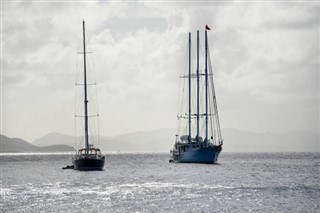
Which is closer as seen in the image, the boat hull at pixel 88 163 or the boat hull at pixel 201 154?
the boat hull at pixel 88 163

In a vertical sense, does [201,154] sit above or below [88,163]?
above

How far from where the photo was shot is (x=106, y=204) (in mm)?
60719

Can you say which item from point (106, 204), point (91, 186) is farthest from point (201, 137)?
point (106, 204)

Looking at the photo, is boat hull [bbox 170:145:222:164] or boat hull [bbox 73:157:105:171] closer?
boat hull [bbox 73:157:105:171]

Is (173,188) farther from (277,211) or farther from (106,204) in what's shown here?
(277,211)

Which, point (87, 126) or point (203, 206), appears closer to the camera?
point (203, 206)

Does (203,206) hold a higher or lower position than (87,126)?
lower

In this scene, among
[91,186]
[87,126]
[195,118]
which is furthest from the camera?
[195,118]

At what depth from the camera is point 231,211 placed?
181 feet

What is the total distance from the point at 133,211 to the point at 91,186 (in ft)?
94.2

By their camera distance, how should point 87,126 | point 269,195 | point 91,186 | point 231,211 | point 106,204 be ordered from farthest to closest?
point 87,126
point 91,186
point 269,195
point 106,204
point 231,211

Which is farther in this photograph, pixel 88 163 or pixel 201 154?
pixel 201 154

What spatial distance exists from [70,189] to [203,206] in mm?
25326

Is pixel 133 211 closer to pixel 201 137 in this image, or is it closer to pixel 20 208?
pixel 20 208
